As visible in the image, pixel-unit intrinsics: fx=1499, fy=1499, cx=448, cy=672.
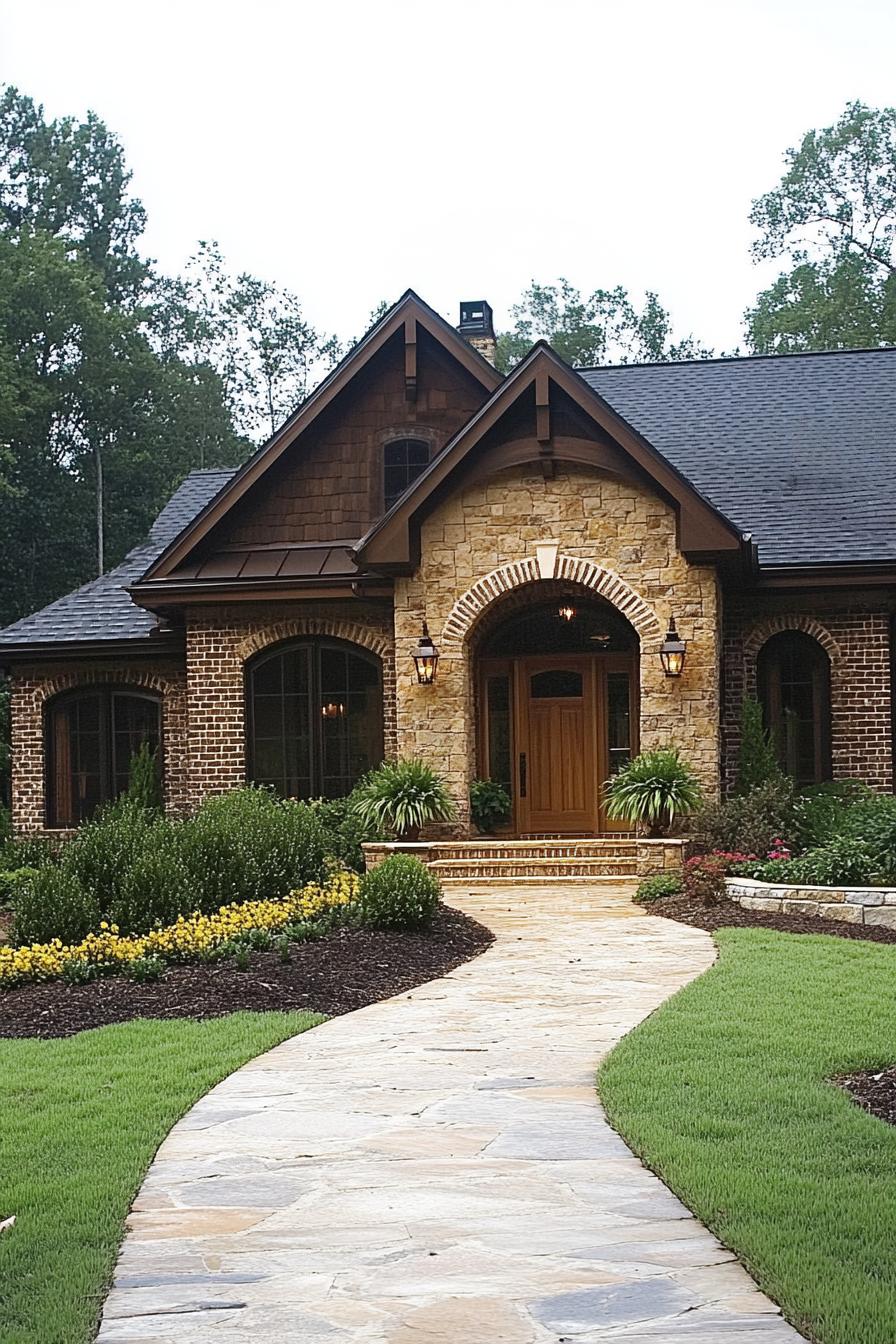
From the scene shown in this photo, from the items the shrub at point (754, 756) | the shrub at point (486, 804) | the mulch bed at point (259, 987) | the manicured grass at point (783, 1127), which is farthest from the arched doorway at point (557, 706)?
the manicured grass at point (783, 1127)

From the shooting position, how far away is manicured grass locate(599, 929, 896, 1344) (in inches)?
161

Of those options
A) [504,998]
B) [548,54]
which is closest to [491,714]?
[504,998]

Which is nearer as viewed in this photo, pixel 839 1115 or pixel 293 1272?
pixel 293 1272

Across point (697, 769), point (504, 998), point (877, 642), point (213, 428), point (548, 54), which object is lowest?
point (504, 998)

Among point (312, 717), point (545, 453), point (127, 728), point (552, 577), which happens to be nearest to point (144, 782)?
point (127, 728)

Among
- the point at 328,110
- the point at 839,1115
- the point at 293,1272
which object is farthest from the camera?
the point at 328,110

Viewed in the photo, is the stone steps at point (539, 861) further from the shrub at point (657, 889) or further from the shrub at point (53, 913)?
the shrub at point (53, 913)

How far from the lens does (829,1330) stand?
372cm

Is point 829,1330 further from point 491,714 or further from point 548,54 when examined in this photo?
point 491,714

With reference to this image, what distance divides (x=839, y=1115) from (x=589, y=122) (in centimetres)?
547

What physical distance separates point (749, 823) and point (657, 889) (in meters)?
1.39

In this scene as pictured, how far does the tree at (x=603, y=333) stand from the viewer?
51.4 metres

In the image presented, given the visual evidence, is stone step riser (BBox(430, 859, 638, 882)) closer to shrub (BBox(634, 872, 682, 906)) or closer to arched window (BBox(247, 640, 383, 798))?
shrub (BBox(634, 872, 682, 906))

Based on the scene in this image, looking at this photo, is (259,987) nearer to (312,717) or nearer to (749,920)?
(749,920)
